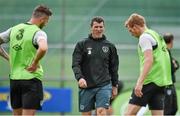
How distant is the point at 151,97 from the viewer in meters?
10.7

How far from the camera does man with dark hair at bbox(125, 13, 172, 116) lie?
10258mm

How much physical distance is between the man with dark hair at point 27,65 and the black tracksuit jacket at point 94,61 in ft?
3.58

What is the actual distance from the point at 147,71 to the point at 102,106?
121 cm

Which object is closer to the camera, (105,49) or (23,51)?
(23,51)

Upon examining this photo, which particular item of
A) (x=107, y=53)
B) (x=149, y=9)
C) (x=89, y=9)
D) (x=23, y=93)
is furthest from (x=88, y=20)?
(x=23, y=93)

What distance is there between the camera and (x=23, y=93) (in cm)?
1025

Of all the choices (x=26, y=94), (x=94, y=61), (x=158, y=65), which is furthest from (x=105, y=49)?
(x=26, y=94)

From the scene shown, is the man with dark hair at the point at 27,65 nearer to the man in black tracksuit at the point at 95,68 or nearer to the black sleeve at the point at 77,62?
the black sleeve at the point at 77,62

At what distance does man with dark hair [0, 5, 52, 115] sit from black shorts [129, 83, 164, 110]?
1.30 m

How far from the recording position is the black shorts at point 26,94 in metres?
10.1

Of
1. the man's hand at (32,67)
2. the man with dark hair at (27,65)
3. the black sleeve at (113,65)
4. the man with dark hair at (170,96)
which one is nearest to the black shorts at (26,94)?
the man with dark hair at (27,65)

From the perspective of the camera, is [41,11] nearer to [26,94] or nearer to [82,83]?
[26,94]

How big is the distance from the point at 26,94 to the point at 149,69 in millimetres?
1601

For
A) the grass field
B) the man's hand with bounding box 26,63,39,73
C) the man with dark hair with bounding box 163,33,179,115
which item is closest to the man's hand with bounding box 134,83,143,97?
the man's hand with bounding box 26,63,39,73
